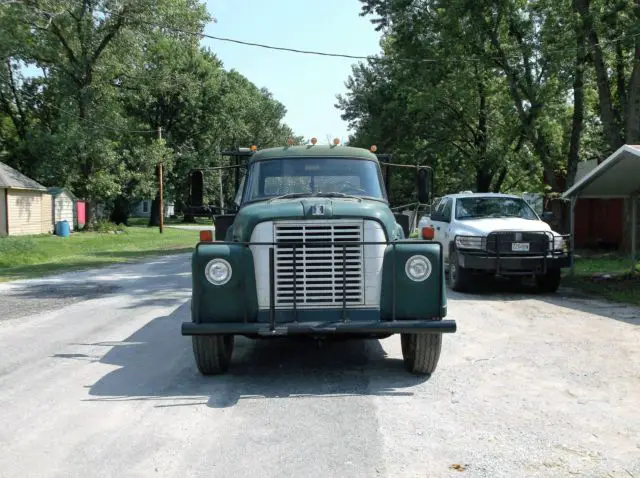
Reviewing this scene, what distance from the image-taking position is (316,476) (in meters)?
3.96

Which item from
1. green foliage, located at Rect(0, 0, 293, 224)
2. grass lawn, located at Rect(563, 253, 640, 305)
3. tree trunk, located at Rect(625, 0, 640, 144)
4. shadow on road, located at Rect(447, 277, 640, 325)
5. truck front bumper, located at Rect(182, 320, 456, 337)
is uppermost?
green foliage, located at Rect(0, 0, 293, 224)

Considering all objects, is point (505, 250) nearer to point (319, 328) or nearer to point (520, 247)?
point (520, 247)

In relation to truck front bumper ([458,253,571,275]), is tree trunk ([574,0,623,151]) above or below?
above

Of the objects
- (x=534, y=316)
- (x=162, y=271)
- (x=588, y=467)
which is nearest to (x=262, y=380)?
(x=588, y=467)

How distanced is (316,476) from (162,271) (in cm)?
1422

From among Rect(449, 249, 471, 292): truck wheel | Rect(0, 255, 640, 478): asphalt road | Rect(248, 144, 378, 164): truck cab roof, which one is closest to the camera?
Rect(0, 255, 640, 478): asphalt road

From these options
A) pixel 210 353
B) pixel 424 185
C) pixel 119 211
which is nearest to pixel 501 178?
pixel 424 185

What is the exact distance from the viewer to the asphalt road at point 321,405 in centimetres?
420

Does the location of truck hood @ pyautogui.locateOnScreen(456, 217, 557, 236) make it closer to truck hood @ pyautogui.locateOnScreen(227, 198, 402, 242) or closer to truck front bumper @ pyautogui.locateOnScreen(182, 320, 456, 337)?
truck hood @ pyautogui.locateOnScreen(227, 198, 402, 242)

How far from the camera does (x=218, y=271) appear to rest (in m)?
5.94

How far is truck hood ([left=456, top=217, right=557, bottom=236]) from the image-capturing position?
12.4 m

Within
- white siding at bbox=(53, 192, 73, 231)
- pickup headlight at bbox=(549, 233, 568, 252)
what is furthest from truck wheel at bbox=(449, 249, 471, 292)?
white siding at bbox=(53, 192, 73, 231)

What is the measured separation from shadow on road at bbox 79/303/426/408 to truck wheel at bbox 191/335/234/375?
0.09 m

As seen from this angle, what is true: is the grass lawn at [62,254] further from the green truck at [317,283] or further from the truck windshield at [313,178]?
the green truck at [317,283]
